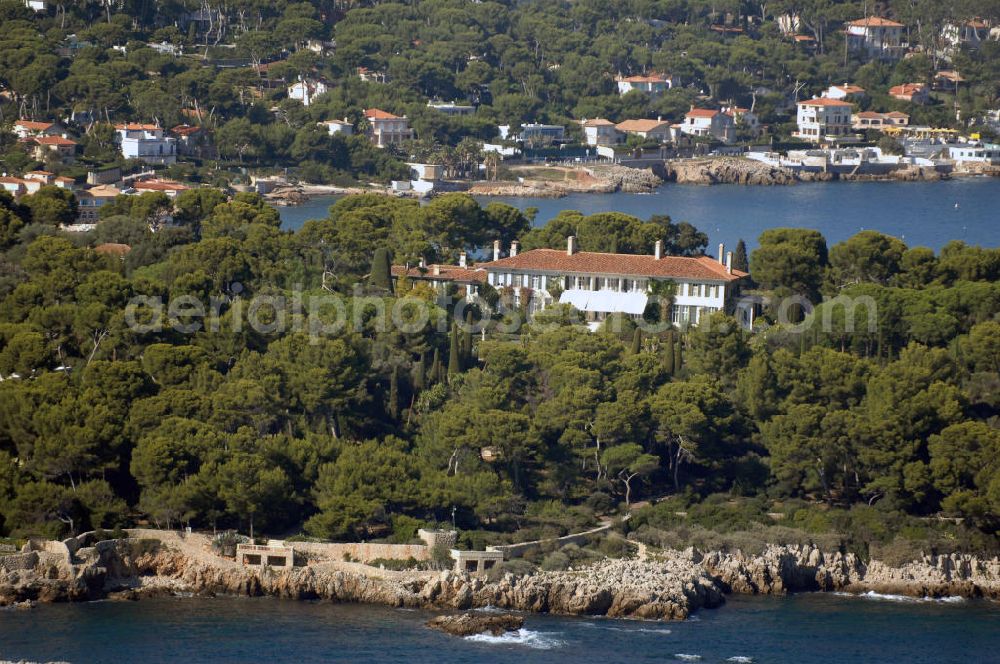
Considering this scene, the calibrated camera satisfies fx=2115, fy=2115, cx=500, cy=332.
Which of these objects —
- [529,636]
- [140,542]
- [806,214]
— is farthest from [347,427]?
[806,214]

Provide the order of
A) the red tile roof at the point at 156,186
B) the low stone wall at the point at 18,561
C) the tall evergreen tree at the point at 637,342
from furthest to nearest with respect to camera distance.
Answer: the red tile roof at the point at 156,186
the tall evergreen tree at the point at 637,342
the low stone wall at the point at 18,561

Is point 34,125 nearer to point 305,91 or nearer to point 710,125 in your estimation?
point 305,91

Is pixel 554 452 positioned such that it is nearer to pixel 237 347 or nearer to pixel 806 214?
pixel 237 347

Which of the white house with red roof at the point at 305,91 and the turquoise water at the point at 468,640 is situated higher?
the white house with red roof at the point at 305,91

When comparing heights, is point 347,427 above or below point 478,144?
below

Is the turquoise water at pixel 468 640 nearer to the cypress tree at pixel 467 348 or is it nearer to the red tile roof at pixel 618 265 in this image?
the cypress tree at pixel 467 348

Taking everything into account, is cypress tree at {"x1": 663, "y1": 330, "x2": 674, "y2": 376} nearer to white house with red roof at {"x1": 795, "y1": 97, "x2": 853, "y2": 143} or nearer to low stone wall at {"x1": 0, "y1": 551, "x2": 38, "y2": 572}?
low stone wall at {"x1": 0, "y1": 551, "x2": 38, "y2": 572}

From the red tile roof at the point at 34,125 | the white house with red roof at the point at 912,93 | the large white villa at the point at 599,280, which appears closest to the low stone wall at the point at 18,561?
the large white villa at the point at 599,280
